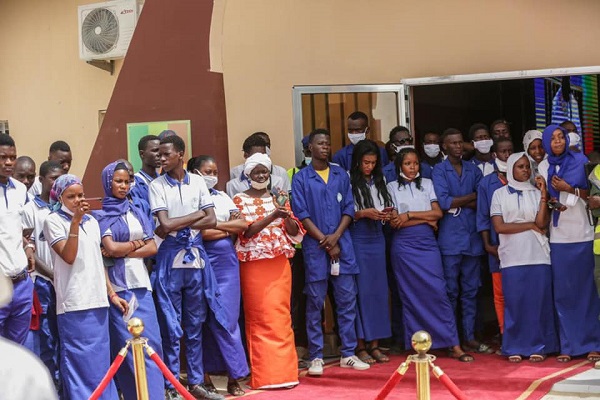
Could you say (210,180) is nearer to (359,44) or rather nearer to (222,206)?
(222,206)

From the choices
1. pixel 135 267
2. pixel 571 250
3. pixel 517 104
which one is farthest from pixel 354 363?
pixel 517 104

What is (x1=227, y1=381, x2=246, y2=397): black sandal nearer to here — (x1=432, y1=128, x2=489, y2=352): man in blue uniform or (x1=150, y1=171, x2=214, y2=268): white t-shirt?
(x1=150, y1=171, x2=214, y2=268): white t-shirt

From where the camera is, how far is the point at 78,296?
544 centimetres

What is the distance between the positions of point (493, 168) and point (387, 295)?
154cm

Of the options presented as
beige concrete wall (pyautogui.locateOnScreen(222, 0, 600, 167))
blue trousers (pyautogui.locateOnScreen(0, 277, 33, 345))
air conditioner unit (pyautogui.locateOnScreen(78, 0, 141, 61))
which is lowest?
blue trousers (pyautogui.locateOnScreen(0, 277, 33, 345))

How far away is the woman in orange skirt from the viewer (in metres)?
6.87

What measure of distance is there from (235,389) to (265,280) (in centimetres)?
83

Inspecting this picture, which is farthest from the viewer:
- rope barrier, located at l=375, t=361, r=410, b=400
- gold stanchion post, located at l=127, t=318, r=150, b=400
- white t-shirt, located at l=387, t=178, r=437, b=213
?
white t-shirt, located at l=387, t=178, r=437, b=213

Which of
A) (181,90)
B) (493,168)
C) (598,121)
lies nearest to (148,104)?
(181,90)

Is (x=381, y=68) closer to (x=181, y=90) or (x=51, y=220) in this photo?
(x=181, y=90)

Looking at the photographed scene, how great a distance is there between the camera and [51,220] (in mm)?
5512

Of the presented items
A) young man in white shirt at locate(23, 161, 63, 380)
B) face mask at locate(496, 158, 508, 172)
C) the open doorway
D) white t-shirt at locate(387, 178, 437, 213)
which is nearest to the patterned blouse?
white t-shirt at locate(387, 178, 437, 213)

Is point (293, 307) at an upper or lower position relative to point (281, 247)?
lower

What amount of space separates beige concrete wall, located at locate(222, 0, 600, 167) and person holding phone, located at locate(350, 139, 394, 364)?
1.57 m
